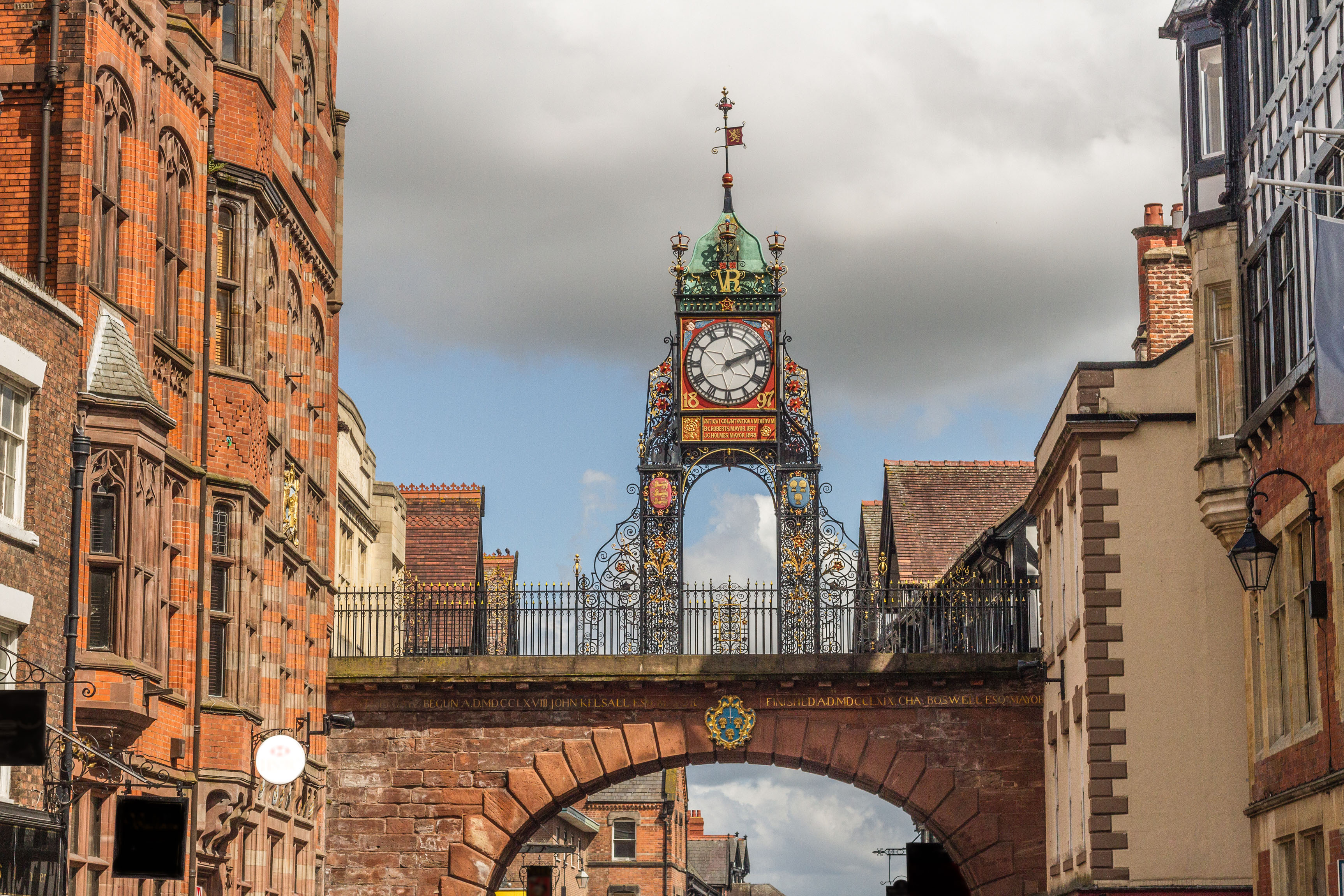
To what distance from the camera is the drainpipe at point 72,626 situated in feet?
62.8

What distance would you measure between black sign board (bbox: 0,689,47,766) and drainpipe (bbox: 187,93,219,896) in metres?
6.15

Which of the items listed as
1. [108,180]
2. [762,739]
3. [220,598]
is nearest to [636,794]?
[762,739]

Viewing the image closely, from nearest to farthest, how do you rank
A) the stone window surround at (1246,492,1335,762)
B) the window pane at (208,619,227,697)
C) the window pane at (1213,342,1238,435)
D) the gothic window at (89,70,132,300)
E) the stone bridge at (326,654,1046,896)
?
the gothic window at (89,70,132,300) → the stone window surround at (1246,492,1335,762) → the window pane at (208,619,227,697) → the window pane at (1213,342,1238,435) → the stone bridge at (326,654,1046,896)

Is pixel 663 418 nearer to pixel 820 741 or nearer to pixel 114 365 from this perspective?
pixel 820 741

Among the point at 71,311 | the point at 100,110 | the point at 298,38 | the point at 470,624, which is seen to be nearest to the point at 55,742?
the point at 71,311

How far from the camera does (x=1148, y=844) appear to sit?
28.3 metres

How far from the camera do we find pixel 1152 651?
93.9ft

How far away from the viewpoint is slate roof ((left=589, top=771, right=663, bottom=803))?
7981 cm

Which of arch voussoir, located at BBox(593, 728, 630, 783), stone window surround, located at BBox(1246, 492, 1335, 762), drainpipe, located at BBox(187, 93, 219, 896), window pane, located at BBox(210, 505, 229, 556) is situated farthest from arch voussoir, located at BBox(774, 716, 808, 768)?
drainpipe, located at BBox(187, 93, 219, 896)

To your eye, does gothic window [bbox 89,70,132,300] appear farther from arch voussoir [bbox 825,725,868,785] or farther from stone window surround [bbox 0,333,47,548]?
arch voussoir [bbox 825,725,868,785]

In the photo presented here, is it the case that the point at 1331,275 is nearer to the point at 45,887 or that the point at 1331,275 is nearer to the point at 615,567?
the point at 45,887

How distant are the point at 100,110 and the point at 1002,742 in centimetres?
1884

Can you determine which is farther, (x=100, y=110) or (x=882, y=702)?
(x=882, y=702)

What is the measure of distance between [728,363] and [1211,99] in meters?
13.5
